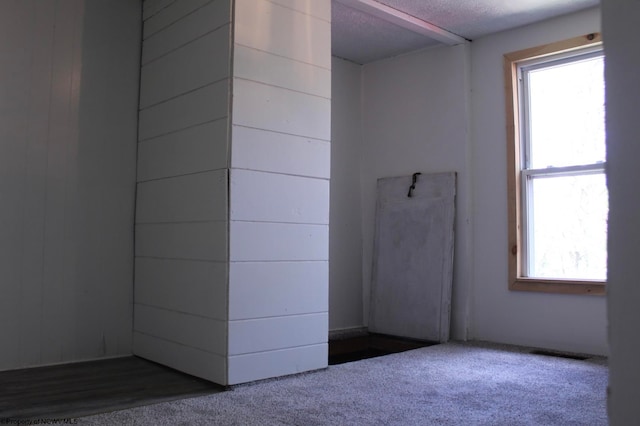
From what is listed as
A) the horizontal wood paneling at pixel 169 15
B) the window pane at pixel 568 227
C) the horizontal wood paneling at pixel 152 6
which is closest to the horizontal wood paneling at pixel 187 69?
the horizontal wood paneling at pixel 169 15

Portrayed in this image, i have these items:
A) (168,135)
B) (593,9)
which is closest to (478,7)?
(593,9)

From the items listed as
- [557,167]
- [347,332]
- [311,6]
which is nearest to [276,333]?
[347,332]

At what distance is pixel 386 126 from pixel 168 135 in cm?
239

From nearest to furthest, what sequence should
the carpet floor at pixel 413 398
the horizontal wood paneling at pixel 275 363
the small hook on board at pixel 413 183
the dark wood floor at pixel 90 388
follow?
A: the carpet floor at pixel 413 398
the dark wood floor at pixel 90 388
the horizontal wood paneling at pixel 275 363
the small hook on board at pixel 413 183

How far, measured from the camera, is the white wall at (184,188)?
10.4ft

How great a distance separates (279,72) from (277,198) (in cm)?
79

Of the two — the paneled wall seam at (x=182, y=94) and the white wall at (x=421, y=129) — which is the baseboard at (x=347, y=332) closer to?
the white wall at (x=421, y=129)

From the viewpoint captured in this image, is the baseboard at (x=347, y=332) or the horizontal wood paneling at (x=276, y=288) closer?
the horizontal wood paneling at (x=276, y=288)

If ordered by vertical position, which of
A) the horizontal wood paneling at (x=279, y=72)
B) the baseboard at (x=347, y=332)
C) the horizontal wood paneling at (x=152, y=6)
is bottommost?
the baseboard at (x=347, y=332)

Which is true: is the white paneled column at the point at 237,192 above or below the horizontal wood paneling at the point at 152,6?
below

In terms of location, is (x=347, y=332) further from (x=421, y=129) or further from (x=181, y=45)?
(x=181, y=45)

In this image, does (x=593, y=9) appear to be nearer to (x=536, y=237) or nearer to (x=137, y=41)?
(x=536, y=237)

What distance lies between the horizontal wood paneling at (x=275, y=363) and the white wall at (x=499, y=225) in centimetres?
179

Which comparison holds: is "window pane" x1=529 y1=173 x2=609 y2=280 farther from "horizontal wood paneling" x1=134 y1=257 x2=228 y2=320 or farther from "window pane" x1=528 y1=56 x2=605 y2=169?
"horizontal wood paneling" x1=134 y1=257 x2=228 y2=320
